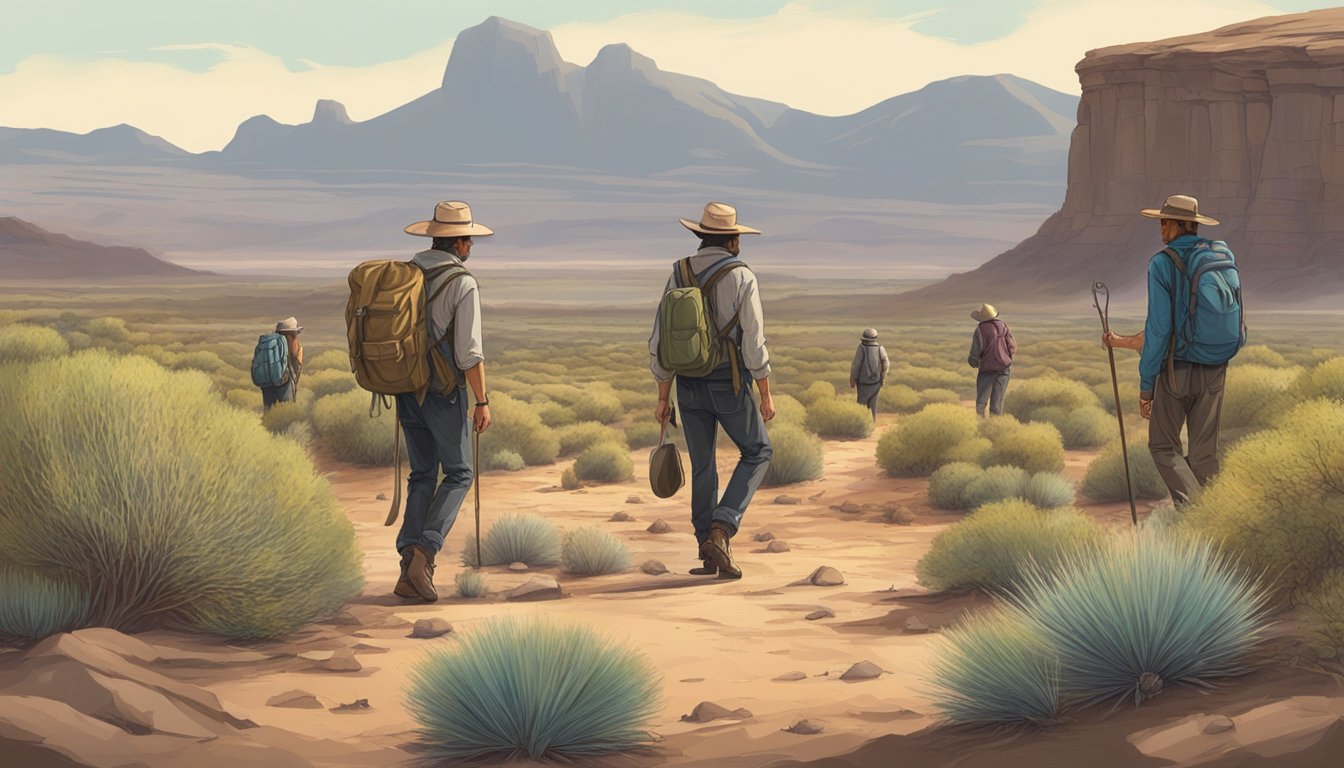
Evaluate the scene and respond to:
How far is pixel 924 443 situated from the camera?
17.2 meters

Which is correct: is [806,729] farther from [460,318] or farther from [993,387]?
[993,387]

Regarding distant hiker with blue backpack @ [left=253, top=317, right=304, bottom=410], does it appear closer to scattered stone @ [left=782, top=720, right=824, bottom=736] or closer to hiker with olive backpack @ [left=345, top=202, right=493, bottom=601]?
hiker with olive backpack @ [left=345, top=202, right=493, bottom=601]

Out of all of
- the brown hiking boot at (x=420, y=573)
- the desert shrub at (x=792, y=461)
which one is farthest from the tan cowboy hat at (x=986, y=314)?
the brown hiking boot at (x=420, y=573)

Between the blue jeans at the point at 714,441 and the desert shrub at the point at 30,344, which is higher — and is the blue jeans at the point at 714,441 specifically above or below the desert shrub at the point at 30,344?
above

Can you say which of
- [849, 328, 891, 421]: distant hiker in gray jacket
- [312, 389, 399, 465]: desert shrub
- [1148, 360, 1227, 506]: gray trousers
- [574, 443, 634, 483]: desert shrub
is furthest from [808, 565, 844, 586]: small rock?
[849, 328, 891, 421]: distant hiker in gray jacket

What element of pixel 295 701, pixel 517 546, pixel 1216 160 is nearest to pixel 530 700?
pixel 295 701

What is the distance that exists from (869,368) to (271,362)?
9709mm

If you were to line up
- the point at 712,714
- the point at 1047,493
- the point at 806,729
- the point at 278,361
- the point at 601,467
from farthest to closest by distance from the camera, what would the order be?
the point at 278,361 < the point at 601,467 < the point at 1047,493 < the point at 712,714 < the point at 806,729

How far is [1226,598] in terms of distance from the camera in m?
5.59

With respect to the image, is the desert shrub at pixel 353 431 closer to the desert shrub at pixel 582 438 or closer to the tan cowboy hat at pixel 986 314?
the desert shrub at pixel 582 438

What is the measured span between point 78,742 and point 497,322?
323ft

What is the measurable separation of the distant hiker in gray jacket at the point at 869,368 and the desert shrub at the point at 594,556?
42.8ft

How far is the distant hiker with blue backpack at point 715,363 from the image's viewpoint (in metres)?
9.27

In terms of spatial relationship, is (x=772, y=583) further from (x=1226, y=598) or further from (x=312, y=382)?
(x=312, y=382)
